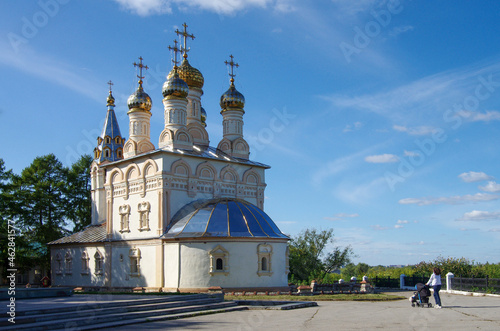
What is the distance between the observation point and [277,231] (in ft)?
73.8

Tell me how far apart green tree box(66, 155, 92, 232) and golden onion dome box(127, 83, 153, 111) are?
11.1m

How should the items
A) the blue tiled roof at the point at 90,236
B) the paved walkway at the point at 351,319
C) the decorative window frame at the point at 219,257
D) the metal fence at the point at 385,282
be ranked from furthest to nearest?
the blue tiled roof at the point at 90,236, the metal fence at the point at 385,282, the decorative window frame at the point at 219,257, the paved walkway at the point at 351,319

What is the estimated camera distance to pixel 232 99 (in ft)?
88.5

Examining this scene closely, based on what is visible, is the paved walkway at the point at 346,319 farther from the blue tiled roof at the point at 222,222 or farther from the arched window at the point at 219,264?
the blue tiled roof at the point at 222,222

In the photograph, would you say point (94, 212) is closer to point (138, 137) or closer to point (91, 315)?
point (138, 137)

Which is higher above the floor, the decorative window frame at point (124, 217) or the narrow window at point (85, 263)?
the decorative window frame at point (124, 217)

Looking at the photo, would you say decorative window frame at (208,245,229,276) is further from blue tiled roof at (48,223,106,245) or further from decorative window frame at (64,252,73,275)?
decorative window frame at (64,252,73,275)

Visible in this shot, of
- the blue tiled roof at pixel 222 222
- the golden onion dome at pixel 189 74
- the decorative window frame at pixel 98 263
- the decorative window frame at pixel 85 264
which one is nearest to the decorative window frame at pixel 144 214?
the blue tiled roof at pixel 222 222

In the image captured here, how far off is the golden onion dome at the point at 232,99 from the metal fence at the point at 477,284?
1387cm

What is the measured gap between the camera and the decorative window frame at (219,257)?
20.5m

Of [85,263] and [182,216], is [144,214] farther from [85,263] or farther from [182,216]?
[85,263]

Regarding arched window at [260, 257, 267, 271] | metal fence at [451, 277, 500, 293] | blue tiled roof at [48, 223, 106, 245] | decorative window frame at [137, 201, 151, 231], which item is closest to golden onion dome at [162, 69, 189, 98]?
decorative window frame at [137, 201, 151, 231]

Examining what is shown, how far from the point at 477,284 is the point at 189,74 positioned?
1799 cm

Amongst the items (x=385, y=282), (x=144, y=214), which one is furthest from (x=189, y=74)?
(x=385, y=282)
